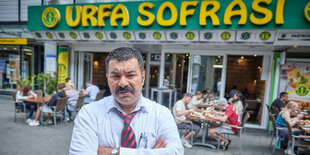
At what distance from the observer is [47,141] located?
4.91 m

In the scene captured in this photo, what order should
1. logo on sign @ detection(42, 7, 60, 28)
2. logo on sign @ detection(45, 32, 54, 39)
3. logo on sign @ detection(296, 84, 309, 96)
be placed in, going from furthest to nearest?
logo on sign @ detection(45, 32, 54, 39) → logo on sign @ detection(42, 7, 60, 28) → logo on sign @ detection(296, 84, 309, 96)

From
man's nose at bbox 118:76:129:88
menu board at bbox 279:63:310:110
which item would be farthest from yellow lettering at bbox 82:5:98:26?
menu board at bbox 279:63:310:110

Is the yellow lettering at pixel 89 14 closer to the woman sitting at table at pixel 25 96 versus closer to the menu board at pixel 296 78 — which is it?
the woman sitting at table at pixel 25 96

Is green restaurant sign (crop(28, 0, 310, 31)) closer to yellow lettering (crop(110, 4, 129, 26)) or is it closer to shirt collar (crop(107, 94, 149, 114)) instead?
yellow lettering (crop(110, 4, 129, 26))

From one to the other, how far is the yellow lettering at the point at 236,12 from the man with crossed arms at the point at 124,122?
536 centimetres

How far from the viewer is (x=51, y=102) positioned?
5965 mm

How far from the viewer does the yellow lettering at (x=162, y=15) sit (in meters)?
6.26

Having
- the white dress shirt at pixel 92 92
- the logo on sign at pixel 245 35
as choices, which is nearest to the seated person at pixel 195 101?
the logo on sign at pixel 245 35

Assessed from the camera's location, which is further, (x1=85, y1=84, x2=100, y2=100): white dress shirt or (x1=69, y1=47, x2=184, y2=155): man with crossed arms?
(x1=85, y1=84, x2=100, y2=100): white dress shirt

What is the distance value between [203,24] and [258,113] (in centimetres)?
578

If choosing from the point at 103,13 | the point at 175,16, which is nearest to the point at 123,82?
the point at 175,16

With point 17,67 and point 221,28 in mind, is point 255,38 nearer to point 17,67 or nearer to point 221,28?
point 221,28

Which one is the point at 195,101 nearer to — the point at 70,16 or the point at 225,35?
the point at 225,35

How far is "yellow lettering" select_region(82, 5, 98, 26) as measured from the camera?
7003 millimetres
